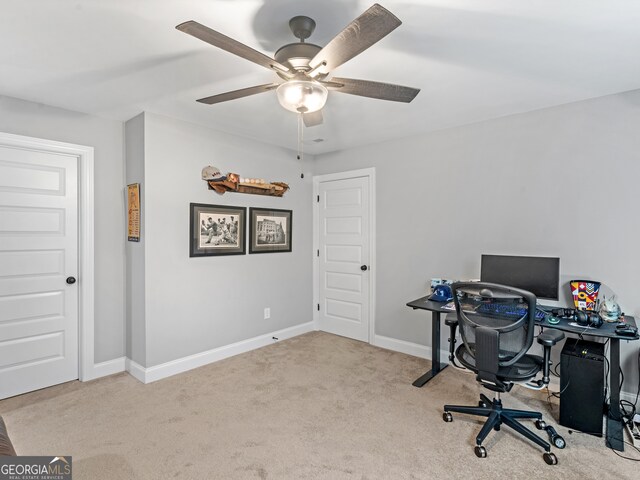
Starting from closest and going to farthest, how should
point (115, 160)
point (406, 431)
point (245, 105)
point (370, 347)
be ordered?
1. point (406, 431)
2. point (245, 105)
3. point (115, 160)
4. point (370, 347)

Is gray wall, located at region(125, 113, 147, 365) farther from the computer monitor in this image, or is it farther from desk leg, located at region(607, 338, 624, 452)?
desk leg, located at region(607, 338, 624, 452)

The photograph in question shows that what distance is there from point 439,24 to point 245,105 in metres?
1.67

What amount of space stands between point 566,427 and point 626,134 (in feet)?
7.33

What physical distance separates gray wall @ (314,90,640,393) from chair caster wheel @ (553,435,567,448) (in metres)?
1.00

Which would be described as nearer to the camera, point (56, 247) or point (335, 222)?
point (56, 247)

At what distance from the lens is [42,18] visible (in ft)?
5.56

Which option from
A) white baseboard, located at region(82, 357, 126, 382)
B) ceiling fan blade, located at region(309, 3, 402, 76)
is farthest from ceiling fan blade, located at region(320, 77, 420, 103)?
white baseboard, located at region(82, 357, 126, 382)

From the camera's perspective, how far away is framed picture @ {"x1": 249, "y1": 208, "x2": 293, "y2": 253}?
394 cm

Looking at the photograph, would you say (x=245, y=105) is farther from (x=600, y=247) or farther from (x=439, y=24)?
(x=600, y=247)

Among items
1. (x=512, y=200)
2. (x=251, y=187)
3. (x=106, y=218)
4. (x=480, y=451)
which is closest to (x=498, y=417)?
(x=480, y=451)

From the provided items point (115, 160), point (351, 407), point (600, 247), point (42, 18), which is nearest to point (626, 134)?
point (600, 247)

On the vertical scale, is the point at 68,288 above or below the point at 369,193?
below

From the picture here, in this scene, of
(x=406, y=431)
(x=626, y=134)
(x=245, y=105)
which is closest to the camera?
(x=406, y=431)

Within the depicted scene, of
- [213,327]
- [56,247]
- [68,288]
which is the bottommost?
[213,327]
